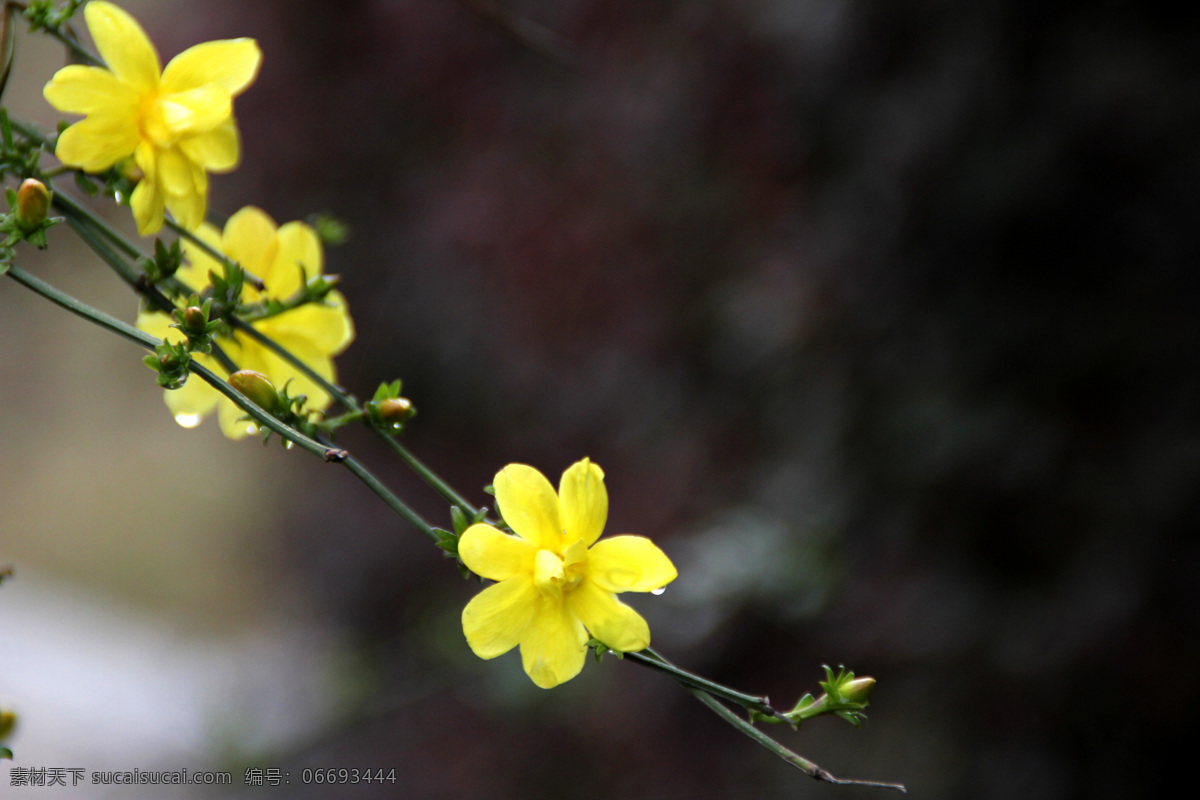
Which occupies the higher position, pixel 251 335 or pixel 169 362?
pixel 251 335

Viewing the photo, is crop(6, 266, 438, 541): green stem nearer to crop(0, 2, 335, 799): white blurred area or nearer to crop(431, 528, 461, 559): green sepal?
crop(431, 528, 461, 559): green sepal

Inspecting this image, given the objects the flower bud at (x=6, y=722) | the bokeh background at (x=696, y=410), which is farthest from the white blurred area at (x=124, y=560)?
the flower bud at (x=6, y=722)

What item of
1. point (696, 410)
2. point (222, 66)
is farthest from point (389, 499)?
point (696, 410)

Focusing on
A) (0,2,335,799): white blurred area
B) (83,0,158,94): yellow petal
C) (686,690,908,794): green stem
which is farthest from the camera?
(0,2,335,799): white blurred area

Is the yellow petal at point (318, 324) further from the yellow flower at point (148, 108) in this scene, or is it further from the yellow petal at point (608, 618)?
the yellow petal at point (608, 618)

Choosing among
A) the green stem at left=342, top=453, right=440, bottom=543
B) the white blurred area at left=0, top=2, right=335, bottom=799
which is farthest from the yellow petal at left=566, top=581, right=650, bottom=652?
the white blurred area at left=0, top=2, right=335, bottom=799

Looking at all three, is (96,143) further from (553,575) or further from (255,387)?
(553,575)

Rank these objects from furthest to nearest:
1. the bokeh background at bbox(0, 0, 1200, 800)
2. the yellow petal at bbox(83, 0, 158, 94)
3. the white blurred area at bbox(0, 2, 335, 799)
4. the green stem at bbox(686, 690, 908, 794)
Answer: the white blurred area at bbox(0, 2, 335, 799)
the bokeh background at bbox(0, 0, 1200, 800)
the yellow petal at bbox(83, 0, 158, 94)
the green stem at bbox(686, 690, 908, 794)
